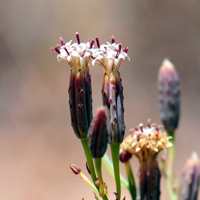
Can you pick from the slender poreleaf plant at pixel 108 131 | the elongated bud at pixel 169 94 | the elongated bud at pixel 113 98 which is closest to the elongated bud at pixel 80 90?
the slender poreleaf plant at pixel 108 131

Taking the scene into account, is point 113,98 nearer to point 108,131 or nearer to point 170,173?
point 108,131

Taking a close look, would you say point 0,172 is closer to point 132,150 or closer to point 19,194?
point 19,194

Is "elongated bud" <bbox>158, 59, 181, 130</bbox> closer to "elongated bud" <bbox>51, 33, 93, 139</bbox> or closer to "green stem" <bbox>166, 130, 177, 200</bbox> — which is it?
"green stem" <bbox>166, 130, 177, 200</bbox>

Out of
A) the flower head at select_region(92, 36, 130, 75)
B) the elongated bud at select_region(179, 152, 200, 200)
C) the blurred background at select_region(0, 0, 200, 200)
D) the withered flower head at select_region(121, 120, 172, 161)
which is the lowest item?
the elongated bud at select_region(179, 152, 200, 200)

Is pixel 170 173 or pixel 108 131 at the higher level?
pixel 108 131

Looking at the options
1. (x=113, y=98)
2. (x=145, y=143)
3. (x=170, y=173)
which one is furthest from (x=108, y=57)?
(x=170, y=173)

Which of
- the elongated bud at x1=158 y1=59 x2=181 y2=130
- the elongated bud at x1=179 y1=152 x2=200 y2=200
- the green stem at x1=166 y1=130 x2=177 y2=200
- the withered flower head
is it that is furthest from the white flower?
the green stem at x1=166 y1=130 x2=177 y2=200
